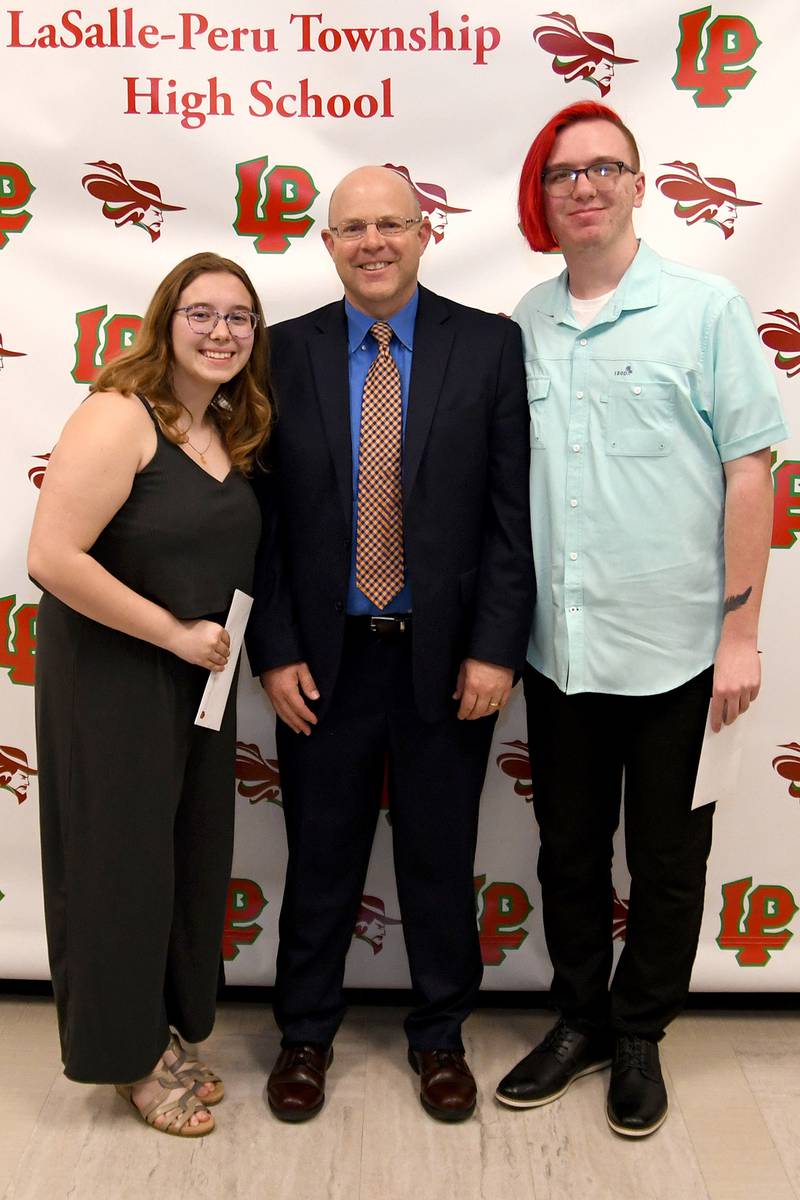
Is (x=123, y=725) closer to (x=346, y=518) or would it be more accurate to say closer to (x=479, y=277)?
(x=346, y=518)

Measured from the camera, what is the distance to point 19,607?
2502mm

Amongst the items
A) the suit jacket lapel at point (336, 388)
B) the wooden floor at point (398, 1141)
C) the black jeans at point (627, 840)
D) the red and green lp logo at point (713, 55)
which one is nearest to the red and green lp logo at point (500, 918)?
the wooden floor at point (398, 1141)

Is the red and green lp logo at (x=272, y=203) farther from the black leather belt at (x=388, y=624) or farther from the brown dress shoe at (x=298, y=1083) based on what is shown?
the brown dress shoe at (x=298, y=1083)

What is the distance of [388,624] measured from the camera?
2.06 metres

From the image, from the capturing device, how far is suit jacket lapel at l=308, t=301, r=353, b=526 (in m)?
2.00

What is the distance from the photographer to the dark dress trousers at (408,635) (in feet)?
6.57

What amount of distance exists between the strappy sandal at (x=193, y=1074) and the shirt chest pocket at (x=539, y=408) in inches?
51.9

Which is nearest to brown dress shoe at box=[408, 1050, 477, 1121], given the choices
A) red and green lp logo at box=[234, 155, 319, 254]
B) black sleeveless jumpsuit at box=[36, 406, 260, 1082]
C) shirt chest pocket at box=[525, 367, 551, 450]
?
black sleeveless jumpsuit at box=[36, 406, 260, 1082]

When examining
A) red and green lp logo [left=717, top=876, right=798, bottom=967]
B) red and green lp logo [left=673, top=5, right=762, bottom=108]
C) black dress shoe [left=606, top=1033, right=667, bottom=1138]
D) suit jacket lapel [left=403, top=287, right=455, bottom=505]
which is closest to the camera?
suit jacket lapel [left=403, top=287, right=455, bottom=505]

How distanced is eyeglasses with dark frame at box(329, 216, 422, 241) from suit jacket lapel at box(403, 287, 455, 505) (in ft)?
0.52

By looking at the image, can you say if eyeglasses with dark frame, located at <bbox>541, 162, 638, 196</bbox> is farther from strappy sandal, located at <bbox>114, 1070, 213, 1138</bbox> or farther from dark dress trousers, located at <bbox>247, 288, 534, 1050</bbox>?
strappy sandal, located at <bbox>114, 1070, 213, 1138</bbox>

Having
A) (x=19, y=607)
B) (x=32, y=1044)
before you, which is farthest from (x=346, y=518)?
(x=32, y=1044)

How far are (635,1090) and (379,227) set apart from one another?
5.25 feet

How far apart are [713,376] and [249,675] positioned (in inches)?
46.2
